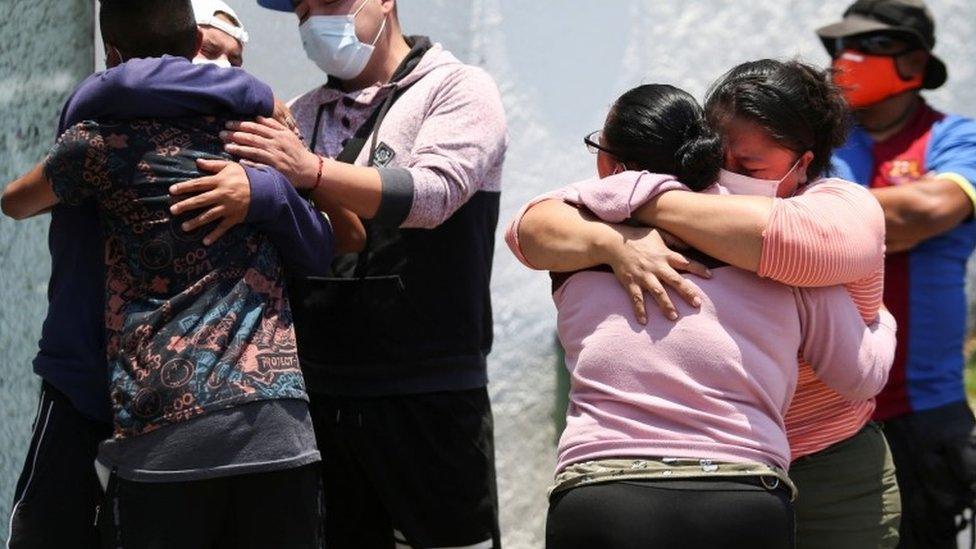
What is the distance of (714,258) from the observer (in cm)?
252

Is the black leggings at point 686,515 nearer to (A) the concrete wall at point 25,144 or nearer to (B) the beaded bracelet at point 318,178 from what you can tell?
(B) the beaded bracelet at point 318,178

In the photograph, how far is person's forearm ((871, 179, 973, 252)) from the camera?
11.4ft

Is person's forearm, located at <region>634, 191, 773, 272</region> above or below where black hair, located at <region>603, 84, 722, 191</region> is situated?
below

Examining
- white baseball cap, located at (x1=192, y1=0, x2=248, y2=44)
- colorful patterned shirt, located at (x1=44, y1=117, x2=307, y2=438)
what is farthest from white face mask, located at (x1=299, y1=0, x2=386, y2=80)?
colorful patterned shirt, located at (x1=44, y1=117, x2=307, y2=438)

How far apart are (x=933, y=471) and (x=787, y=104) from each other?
121 centimetres

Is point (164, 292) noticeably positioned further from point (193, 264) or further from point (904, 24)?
point (904, 24)

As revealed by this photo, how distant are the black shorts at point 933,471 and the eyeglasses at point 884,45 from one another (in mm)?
893

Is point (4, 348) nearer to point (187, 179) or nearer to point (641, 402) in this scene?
point (187, 179)

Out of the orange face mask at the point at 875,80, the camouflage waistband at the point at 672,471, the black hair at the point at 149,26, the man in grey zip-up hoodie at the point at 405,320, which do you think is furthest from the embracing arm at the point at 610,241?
the orange face mask at the point at 875,80

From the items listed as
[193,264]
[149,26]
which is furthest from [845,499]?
[149,26]

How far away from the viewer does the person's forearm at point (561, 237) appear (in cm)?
256

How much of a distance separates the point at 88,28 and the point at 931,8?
8.15ft

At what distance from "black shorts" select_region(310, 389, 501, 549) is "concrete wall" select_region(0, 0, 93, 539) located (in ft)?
3.44

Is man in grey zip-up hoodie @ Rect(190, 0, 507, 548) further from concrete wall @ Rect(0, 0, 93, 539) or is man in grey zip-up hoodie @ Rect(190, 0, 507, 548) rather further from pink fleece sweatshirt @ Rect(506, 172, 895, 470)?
concrete wall @ Rect(0, 0, 93, 539)
